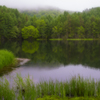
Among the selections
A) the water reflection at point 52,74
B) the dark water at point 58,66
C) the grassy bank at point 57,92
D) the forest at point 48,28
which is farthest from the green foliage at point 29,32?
the grassy bank at point 57,92

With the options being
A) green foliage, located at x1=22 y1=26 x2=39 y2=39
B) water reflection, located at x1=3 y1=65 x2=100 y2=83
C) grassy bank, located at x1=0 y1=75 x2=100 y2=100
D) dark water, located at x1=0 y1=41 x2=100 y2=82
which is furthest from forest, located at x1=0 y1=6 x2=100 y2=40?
grassy bank, located at x1=0 y1=75 x2=100 y2=100

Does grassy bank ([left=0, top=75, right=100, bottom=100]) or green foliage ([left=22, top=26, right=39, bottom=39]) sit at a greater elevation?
green foliage ([left=22, top=26, right=39, bottom=39])

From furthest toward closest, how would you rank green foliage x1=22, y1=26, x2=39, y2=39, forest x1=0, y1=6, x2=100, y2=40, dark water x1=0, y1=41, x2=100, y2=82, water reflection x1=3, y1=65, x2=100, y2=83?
1. green foliage x1=22, y1=26, x2=39, y2=39
2. forest x1=0, y1=6, x2=100, y2=40
3. dark water x1=0, y1=41, x2=100, y2=82
4. water reflection x1=3, y1=65, x2=100, y2=83

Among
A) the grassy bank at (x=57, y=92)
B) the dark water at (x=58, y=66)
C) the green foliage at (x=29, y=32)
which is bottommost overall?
the dark water at (x=58, y=66)

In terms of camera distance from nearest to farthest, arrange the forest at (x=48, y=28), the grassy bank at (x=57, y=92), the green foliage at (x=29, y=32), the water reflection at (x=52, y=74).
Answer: the grassy bank at (x=57, y=92)
the water reflection at (x=52, y=74)
the forest at (x=48, y=28)
the green foliage at (x=29, y=32)

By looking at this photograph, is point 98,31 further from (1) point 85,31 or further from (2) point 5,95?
(2) point 5,95

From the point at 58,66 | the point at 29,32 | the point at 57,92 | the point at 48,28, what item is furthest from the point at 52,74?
the point at 48,28

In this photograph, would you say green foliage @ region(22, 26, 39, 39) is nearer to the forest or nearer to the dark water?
the forest

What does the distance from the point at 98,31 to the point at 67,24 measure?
932 inches

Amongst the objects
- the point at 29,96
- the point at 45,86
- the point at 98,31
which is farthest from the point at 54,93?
the point at 98,31

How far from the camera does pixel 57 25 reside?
336 ft

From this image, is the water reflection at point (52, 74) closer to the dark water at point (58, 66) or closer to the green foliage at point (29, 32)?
the dark water at point (58, 66)

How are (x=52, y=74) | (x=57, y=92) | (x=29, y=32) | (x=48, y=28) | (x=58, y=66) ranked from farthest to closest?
(x=48, y=28) → (x=29, y=32) → (x=58, y=66) → (x=52, y=74) → (x=57, y=92)

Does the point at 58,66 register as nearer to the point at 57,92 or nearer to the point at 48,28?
the point at 57,92
